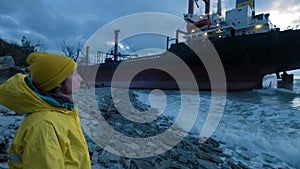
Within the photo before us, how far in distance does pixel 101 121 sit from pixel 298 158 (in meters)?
3.91

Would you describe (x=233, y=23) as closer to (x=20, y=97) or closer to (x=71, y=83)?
(x=71, y=83)

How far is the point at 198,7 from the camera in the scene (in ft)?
63.1

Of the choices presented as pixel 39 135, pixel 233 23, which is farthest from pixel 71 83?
pixel 233 23

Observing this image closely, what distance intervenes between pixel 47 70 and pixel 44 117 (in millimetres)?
238

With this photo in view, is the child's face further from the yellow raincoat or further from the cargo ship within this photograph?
the cargo ship

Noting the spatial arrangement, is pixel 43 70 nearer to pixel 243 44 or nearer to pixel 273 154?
pixel 273 154

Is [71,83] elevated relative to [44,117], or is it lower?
elevated

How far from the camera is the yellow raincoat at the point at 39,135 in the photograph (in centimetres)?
75

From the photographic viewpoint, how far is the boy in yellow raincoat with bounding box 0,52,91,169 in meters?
0.76

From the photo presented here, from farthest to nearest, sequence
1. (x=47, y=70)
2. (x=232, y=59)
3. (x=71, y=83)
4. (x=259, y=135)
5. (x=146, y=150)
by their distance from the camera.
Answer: (x=232, y=59) < (x=259, y=135) < (x=146, y=150) < (x=71, y=83) < (x=47, y=70)

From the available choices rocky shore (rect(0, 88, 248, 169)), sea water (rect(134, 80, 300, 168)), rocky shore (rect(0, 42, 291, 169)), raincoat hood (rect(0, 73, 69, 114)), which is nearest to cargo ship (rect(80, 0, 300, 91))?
sea water (rect(134, 80, 300, 168))

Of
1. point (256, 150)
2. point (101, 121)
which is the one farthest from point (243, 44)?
point (101, 121)

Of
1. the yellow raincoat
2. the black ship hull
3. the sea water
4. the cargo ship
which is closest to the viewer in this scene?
the yellow raincoat

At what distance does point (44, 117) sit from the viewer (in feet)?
2.70
